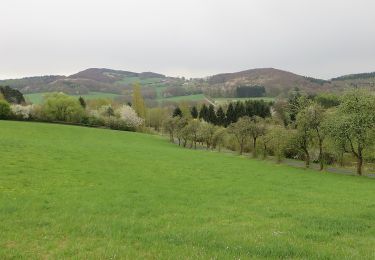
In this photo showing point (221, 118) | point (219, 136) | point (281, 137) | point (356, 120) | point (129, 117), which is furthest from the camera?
point (221, 118)

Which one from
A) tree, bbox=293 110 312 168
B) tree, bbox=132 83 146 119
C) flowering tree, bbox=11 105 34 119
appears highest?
tree, bbox=132 83 146 119

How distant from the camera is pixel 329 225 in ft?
46.7

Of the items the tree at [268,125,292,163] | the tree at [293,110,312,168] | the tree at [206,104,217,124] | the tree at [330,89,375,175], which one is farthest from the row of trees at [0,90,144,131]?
the tree at [330,89,375,175]

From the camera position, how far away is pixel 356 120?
48.2 m

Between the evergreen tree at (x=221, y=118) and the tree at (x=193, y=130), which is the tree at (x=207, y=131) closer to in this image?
the tree at (x=193, y=130)

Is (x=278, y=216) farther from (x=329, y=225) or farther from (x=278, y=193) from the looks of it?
(x=278, y=193)

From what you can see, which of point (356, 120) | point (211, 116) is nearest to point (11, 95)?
point (211, 116)

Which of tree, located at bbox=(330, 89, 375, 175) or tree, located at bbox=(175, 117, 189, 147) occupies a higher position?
tree, located at bbox=(330, 89, 375, 175)

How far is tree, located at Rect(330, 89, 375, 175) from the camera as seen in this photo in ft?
156

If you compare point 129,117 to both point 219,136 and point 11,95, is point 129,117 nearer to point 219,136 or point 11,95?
point 219,136

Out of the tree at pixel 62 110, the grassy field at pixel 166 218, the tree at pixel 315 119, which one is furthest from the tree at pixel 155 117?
the grassy field at pixel 166 218

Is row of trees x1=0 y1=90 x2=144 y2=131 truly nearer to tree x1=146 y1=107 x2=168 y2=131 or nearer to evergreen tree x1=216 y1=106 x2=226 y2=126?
tree x1=146 y1=107 x2=168 y2=131

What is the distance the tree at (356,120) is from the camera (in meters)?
47.5

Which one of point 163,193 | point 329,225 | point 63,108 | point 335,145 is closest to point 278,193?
point 163,193
